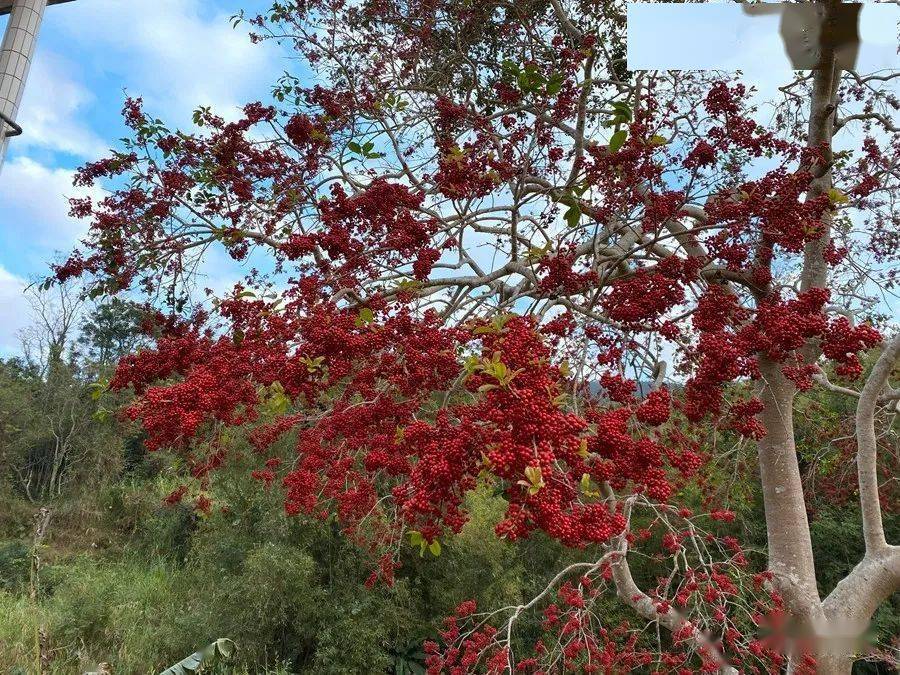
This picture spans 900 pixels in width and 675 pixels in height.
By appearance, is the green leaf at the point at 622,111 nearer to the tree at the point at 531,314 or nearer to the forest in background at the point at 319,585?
the tree at the point at 531,314

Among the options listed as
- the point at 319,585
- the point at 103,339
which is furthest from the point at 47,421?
the point at 319,585

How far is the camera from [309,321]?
2.11 m

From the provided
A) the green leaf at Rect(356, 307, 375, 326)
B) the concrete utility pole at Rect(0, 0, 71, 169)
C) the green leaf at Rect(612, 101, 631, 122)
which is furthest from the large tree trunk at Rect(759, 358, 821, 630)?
the concrete utility pole at Rect(0, 0, 71, 169)

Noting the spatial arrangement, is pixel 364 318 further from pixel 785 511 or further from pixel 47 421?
pixel 47 421

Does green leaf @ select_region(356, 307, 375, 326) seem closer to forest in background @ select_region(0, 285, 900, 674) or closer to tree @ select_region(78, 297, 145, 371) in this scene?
forest in background @ select_region(0, 285, 900, 674)

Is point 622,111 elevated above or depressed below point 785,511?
above

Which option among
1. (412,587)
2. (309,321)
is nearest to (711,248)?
(309,321)

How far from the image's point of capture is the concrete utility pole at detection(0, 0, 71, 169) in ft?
8.54

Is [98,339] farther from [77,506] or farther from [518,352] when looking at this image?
[518,352]

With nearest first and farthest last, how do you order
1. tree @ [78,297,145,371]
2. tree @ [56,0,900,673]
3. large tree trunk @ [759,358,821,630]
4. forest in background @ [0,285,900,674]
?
tree @ [56,0,900,673]
large tree trunk @ [759,358,821,630]
forest in background @ [0,285,900,674]
tree @ [78,297,145,371]

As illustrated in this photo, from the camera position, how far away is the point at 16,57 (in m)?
2.66

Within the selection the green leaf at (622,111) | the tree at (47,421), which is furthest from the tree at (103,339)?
the green leaf at (622,111)

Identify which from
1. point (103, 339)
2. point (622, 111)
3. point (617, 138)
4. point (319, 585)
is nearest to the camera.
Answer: point (617, 138)

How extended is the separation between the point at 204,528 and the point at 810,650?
21.5 ft
